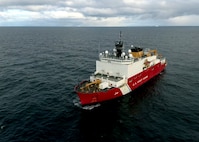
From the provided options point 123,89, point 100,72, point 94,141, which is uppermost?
point 100,72

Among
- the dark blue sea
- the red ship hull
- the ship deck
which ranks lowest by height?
the dark blue sea

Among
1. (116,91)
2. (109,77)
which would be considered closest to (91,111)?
(116,91)

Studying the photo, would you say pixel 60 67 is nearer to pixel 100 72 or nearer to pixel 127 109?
pixel 100 72

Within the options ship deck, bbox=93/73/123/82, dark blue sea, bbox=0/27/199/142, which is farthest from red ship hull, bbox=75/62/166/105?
ship deck, bbox=93/73/123/82

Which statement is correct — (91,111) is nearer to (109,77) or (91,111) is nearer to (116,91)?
(116,91)

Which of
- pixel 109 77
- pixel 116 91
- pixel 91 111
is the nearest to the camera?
pixel 91 111

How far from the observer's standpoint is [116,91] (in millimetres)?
36375

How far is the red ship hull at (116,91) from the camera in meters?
33.4

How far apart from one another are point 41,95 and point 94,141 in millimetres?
17559

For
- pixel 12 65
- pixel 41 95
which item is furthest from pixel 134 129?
pixel 12 65

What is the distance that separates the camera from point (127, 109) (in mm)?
33844

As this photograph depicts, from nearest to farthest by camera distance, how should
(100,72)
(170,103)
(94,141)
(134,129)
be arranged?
(94,141), (134,129), (170,103), (100,72)

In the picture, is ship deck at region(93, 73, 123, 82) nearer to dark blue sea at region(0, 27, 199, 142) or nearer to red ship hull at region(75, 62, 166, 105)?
red ship hull at region(75, 62, 166, 105)

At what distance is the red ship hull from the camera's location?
110 ft
